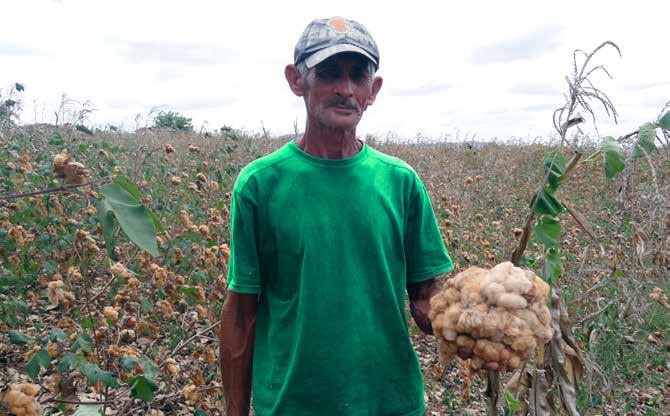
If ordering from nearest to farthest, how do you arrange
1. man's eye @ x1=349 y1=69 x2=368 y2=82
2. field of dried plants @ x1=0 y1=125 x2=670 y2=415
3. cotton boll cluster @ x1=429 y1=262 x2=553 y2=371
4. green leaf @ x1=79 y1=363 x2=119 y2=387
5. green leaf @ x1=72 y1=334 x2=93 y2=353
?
cotton boll cluster @ x1=429 y1=262 x2=553 y2=371 < man's eye @ x1=349 y1=69 x2=368 y2=82 < green leaf @ x1=79 y1=363 x2=119 y2=387 < green leaf @ x1=72 y1=334 x2=93 y2=353 < field of dried plants @ x1=0 y1=125 x2=670 y2=415

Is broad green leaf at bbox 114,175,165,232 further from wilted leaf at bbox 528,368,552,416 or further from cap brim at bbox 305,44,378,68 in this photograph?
wilted leaf at bbox 528,368,552,416

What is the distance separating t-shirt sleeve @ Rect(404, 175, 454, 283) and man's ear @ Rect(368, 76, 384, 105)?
0.28 m

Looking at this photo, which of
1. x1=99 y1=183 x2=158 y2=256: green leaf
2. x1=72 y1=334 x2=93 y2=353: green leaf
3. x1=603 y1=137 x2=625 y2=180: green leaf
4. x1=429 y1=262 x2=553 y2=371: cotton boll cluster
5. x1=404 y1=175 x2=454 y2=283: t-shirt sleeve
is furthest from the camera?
x1=72 y1=334 x2=93 y2=353: green leaf

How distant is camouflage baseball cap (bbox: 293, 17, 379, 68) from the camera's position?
4.88 feet

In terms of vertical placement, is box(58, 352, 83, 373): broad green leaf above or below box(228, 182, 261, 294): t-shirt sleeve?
below

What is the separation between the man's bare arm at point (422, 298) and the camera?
165cm

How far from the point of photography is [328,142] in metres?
1.59

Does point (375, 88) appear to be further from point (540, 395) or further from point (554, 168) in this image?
point (540, 395)

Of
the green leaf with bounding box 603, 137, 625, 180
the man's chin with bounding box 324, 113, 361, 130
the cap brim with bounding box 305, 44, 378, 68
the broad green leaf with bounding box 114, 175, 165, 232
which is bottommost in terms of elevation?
the broad green leaf with bounding box 114, 175, 165, 232

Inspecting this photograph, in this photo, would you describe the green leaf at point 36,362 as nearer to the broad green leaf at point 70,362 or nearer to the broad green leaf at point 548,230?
the broad green leaf at point 70,362

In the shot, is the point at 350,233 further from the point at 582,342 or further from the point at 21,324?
the point at 21,324

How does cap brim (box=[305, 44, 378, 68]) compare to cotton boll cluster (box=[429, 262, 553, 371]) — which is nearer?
cotton boll cluster (box=[429, 262, 553, 371])

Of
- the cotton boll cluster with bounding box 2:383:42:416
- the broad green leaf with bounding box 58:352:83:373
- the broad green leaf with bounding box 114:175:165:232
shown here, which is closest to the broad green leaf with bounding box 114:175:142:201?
the broad green leaf with bounding box 114:175:165:232

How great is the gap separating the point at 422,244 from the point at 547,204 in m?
0.40
